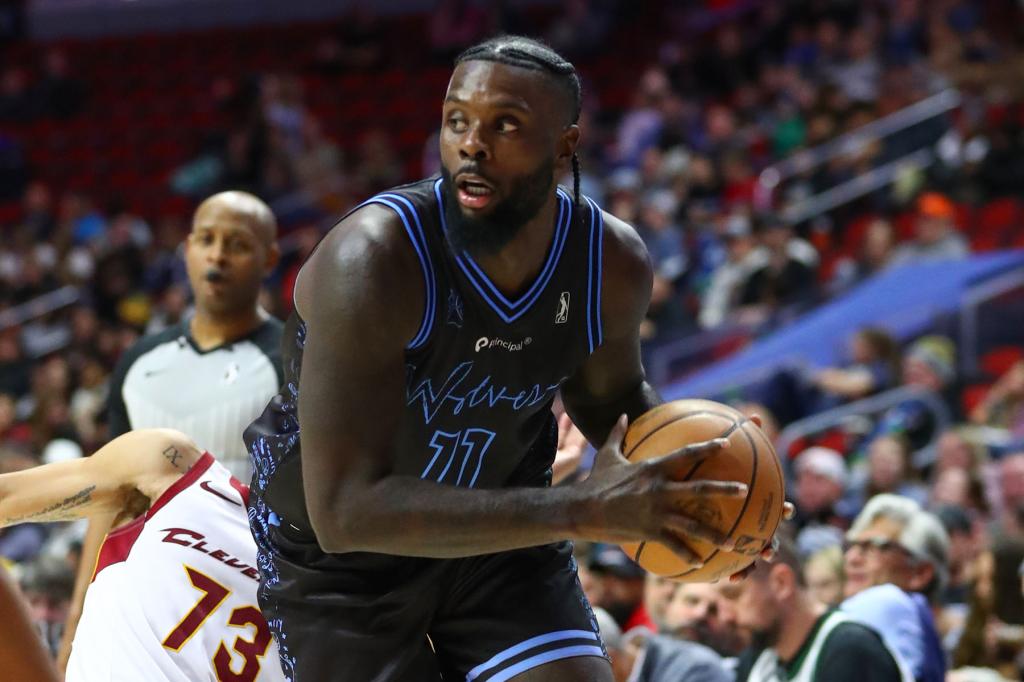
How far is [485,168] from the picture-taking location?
306cm

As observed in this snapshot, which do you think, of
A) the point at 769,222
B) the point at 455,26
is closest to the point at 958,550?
the point at 769,222

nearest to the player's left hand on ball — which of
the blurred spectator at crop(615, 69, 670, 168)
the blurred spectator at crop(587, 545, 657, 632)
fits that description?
the blurred spectator at crop(587, 545, 657, 632)

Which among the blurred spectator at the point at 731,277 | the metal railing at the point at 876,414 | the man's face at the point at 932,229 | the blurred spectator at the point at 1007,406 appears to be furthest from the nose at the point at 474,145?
A: the man's face at the point at 932,229

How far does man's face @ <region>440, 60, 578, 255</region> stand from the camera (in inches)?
120

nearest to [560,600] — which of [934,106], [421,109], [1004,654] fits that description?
[1004,654]

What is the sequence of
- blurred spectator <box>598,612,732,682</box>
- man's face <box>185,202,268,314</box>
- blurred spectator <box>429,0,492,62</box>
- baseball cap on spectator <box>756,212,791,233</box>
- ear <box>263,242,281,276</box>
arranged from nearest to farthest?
blurred spectator <box>598,612,732,682</box> → man's face <box>185,202,268,314</box> → ear <box>263,242,281,276</box> → baseball cap on spectator <box>756,212,791,233</box> → blurred spectator <box>429,0,492,62</box>

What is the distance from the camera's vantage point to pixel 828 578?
6070 millimetres

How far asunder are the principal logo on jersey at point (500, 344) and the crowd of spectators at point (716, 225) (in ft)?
7.22

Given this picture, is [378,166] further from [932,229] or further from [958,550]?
[958,550]

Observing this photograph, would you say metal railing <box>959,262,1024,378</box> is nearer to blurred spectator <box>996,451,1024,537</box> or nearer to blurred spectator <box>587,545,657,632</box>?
blurred spectator <box>996,451,1024,537</box>

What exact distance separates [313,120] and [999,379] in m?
9.75

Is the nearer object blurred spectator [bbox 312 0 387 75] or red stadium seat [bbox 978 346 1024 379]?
red stadium seat [bbox 978 346 1024 379]

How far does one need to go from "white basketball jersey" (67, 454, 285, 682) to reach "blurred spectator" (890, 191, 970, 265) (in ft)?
27.5

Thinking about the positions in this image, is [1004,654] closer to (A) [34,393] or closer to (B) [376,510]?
(B) [376,510]
